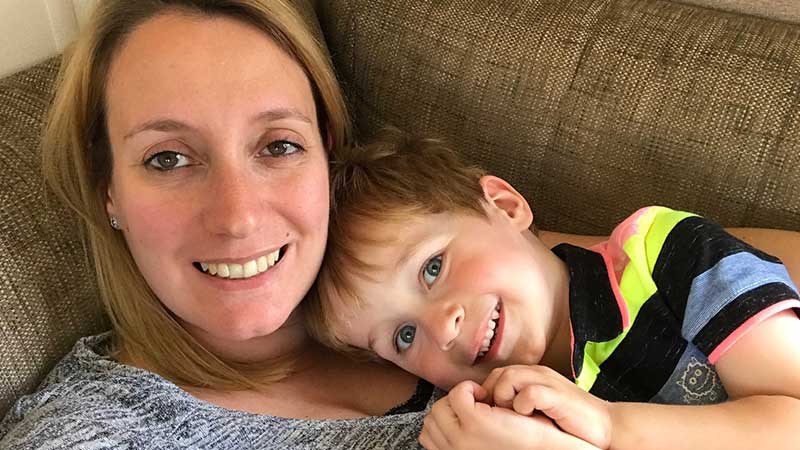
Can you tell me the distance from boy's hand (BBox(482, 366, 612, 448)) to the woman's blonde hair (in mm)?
A: 414

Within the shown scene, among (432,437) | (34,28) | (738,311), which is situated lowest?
(432,437)

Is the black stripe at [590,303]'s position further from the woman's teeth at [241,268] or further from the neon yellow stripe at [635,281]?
the woman's teeth at [241,268]

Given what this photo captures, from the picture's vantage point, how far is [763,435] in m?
0.99

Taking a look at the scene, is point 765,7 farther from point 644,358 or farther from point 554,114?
point 644,358

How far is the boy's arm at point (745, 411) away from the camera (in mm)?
987

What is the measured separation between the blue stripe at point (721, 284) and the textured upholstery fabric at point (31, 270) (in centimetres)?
82

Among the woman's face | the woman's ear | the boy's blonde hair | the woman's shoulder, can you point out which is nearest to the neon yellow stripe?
the boy's blonde hair

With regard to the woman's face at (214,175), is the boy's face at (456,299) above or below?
below

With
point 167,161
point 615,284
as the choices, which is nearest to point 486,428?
point 615,284

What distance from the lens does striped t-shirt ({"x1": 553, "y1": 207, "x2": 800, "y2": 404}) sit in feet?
3.46

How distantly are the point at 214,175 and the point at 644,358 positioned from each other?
1.91 ft

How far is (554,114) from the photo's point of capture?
1384mm

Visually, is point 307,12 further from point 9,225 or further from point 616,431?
point 616,431

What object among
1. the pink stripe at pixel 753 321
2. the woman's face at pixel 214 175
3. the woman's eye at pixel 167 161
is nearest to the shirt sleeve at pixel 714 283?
the pink stripe at pixel 753 321
